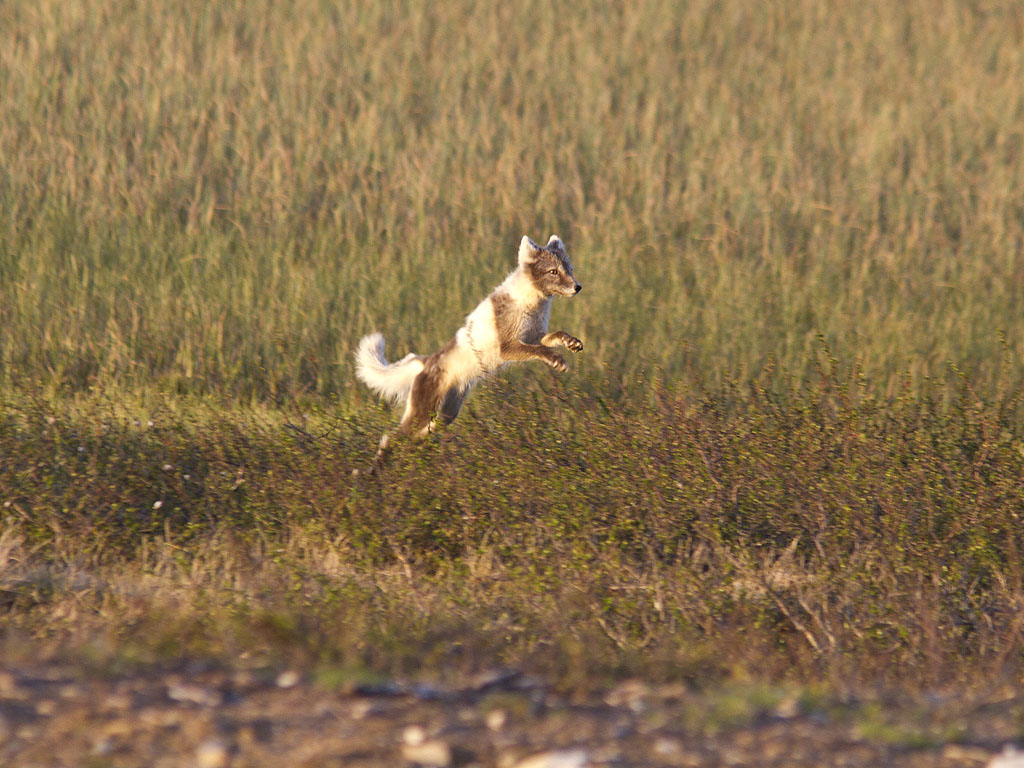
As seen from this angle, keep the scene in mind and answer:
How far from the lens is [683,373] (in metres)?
9.57

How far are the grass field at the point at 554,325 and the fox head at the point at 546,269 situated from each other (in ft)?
2.87

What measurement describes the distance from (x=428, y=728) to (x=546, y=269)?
131 inches

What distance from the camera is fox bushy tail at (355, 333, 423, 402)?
6.96 metres

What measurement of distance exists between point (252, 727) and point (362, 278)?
7.16 meters

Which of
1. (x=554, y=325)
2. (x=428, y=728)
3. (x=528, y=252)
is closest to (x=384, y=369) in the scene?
(x=528, y=252)

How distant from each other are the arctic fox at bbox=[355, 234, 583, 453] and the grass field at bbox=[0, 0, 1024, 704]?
0.26m

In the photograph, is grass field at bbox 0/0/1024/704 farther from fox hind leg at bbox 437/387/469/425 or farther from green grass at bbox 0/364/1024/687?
fox hind leg at bbox 437/387/469/425

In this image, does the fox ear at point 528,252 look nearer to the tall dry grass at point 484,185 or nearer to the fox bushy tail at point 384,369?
the fox bushy tail at point 384,369

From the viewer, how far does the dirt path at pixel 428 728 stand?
3.53 metres

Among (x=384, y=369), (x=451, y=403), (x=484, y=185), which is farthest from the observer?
(x=484, y=185)

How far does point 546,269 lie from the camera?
6590 millimetres

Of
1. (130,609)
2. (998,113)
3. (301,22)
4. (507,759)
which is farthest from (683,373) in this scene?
(301,22)

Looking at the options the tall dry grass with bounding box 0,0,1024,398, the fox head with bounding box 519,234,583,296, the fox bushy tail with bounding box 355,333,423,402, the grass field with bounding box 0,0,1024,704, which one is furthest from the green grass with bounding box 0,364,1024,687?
the tall dry grass with bounding box 0,0,1024,398

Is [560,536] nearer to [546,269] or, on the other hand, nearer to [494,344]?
[494,344]
